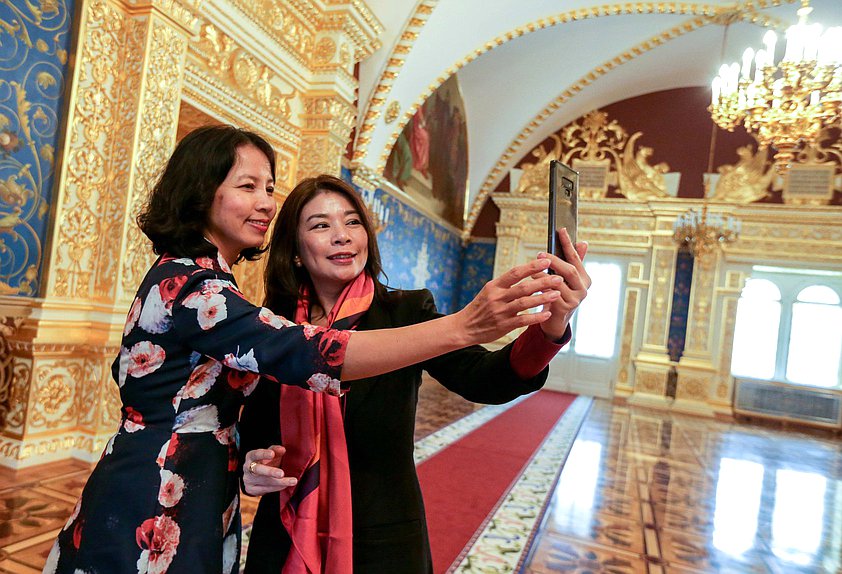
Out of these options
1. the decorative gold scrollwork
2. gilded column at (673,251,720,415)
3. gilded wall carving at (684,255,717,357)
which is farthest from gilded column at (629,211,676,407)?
the decorative gold scrollwork

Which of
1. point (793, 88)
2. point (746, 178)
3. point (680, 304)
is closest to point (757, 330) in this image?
point (680, 304)

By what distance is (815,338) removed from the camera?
1100 cm

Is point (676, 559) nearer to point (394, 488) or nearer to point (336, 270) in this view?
point (394, 488)

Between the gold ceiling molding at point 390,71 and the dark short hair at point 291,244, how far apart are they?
595 cm

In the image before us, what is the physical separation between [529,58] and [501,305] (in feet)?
34.3

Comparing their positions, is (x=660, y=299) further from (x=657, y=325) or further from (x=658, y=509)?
(x=658, y=509)

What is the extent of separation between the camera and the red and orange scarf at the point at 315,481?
1.22m

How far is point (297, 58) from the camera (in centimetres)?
569

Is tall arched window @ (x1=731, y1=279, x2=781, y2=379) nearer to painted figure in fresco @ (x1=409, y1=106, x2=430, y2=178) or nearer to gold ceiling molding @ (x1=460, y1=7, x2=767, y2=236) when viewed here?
gold ceiling molding @ (x1=460, y1=7, x2=767, y2=236)

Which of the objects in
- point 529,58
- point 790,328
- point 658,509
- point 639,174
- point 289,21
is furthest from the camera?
point 639,174

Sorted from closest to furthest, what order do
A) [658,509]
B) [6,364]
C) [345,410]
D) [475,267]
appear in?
[345,410]
[6,364]
[658,509]
[475,267]

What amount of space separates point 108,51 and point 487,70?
7888 mm

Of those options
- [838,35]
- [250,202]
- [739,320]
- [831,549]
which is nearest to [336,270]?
[250,202]

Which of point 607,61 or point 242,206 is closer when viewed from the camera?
point 242,206
